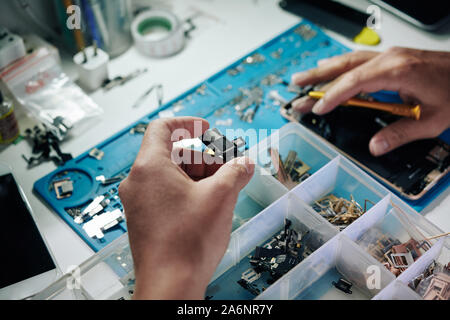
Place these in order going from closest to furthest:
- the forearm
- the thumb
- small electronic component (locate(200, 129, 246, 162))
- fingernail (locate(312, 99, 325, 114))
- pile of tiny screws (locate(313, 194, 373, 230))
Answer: the forearm < the thumb < small electronic component (locate(200, 129, 246, 162)) < pile of tiny screws (locate(313, 194, 373, 230)) < fingernail (locate(312, 99, 325, 114))

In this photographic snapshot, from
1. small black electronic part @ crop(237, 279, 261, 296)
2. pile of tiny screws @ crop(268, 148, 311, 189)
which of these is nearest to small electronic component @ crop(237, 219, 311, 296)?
small black electronic part @ crop(237, 279, 261, 296)

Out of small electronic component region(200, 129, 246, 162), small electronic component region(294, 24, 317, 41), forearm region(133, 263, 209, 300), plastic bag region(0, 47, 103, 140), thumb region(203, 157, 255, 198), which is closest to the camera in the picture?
forearm region(133, 263, 209, 300)

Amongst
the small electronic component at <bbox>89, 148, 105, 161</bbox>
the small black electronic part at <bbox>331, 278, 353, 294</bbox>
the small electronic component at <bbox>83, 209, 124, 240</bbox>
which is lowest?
the small black electronic part at <bbox>331, 278, 353, 294</bbox>

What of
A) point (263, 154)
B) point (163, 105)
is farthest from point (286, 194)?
point (163, 105)

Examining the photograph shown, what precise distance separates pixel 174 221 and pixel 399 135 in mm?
946

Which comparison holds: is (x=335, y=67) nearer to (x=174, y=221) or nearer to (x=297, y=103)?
(x=297, y=103)

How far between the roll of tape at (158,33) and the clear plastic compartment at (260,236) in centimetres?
94

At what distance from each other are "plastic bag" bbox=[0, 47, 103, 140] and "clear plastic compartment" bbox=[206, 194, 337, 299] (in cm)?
80

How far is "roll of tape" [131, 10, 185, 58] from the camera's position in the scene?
81.0 inches

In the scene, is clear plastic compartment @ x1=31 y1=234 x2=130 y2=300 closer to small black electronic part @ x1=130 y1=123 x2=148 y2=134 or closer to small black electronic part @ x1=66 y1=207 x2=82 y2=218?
small black electronic part @ x1=66 y1=207 x2=82 y2=218

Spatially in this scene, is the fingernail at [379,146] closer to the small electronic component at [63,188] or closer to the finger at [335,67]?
the finger at [335,67]

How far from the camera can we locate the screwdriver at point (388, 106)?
1696mm

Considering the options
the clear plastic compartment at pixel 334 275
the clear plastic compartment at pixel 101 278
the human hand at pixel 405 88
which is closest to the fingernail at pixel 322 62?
the human hand at pixel 405 88

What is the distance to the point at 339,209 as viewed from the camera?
161 cm
